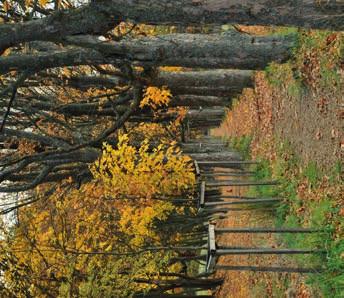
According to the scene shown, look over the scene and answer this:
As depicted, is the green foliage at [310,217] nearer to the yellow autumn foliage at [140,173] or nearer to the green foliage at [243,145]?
the yellow autumn foliage at [140,173]

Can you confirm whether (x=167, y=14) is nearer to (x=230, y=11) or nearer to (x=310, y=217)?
(x=230, y=11)

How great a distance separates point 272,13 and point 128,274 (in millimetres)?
7374

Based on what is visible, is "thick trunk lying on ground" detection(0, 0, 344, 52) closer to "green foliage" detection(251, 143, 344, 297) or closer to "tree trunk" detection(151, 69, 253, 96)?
"green foliage" detection(251, 143, 344, 297)

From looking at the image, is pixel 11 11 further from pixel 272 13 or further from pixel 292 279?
pixel 292 279

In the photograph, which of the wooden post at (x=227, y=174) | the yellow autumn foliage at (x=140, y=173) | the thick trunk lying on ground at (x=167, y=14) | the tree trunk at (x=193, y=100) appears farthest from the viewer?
the tree trunk at (x=193, y=100)

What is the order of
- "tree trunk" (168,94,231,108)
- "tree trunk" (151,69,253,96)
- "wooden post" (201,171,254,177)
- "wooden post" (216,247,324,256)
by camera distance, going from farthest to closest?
"tree trunk" (168,94,231,108), "wooden post" (201,171,254,177), "tree trunk" (151,69,253,96), "wooden post" (216,247,324,256)

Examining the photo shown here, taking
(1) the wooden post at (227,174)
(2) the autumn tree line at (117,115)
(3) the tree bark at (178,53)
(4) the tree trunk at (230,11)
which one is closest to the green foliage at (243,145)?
(1) the wooden post at (227,174)

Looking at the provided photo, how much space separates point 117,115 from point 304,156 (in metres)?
3.81

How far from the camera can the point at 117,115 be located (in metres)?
10.6

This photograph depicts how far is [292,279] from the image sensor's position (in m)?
9.68

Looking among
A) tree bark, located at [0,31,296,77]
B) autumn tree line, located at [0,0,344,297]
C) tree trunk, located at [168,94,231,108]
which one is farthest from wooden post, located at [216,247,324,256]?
tree trunk, located at [168,94,231,108]

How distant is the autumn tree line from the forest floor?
2.82 feet

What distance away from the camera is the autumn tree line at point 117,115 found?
16.8 feet

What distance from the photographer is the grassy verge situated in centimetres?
712
